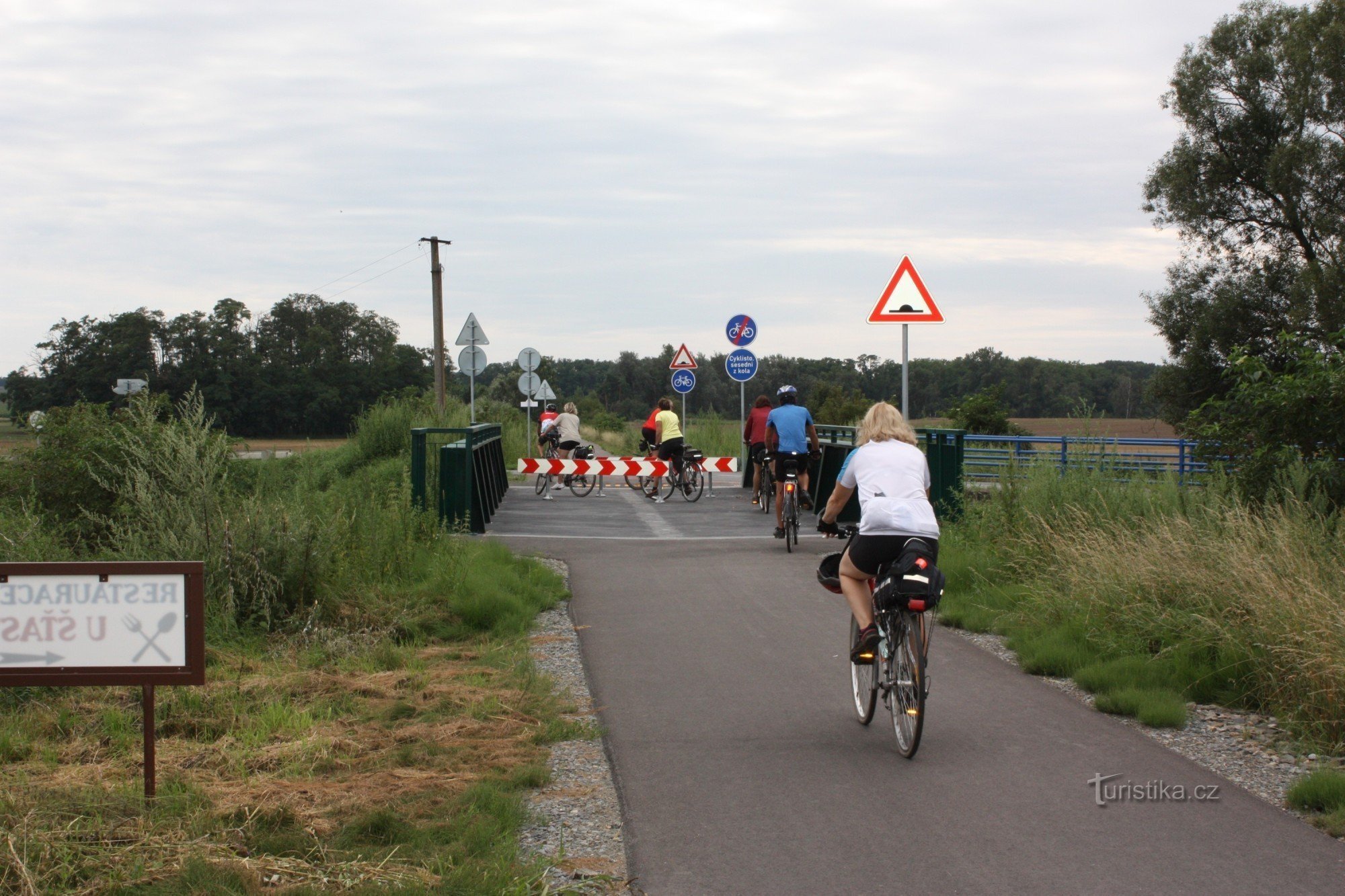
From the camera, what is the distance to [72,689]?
7.12 metres

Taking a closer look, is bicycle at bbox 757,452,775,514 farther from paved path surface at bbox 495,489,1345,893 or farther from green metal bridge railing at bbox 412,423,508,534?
paved path surface at bbox 495,489,1345,893

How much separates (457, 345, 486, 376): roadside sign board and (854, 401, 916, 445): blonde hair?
892 inches

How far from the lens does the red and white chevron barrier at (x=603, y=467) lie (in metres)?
22.0

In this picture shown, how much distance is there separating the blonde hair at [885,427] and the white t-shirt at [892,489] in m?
0.04

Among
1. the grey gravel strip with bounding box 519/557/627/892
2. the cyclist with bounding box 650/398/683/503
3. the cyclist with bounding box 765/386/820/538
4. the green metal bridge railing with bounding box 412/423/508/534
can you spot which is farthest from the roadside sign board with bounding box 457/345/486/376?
the grey gravel strip with bounding box 519/557/627/892

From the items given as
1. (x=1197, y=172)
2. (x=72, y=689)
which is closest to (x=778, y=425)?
(x=72, y=689)

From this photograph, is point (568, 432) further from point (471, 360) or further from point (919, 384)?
point (919, 384)

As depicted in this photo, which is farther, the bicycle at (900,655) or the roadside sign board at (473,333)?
the roadside sign board at (473,333)

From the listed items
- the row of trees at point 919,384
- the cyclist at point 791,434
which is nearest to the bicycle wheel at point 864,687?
the cyclist at point 791,434

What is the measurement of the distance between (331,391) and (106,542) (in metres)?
43.5

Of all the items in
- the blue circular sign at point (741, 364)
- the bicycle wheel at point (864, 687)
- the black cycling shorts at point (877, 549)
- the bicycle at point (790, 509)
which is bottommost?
the bicycle wheel at point (864, 687)

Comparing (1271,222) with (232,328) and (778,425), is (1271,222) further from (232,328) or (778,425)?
(232,328)

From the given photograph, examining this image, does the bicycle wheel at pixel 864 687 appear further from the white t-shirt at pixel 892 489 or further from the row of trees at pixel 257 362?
the row of trees at pixel 257 362

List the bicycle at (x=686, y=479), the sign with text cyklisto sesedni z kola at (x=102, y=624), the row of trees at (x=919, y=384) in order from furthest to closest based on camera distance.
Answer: the row of trees at (x=919, y=384)
the bicycle at (x=686, y=479)
the sign with text cyklisto sesedni z kola at (x=102, y=624)
